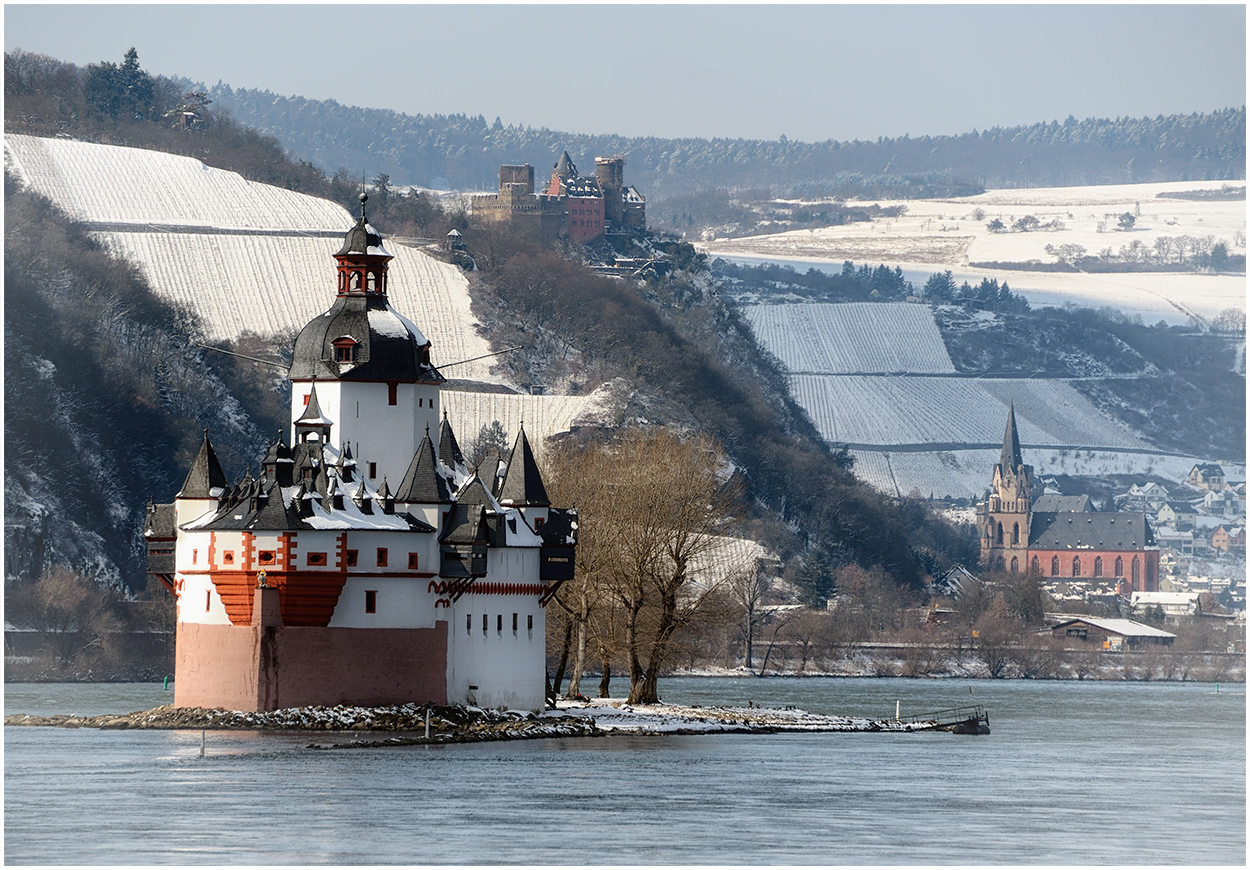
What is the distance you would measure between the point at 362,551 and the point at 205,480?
7.42 meters

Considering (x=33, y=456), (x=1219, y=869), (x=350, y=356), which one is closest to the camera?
(x=1219, y=869)

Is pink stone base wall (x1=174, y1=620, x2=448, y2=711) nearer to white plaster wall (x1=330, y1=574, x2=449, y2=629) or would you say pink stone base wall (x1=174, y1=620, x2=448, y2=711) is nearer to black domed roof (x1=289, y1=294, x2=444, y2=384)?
white plaster wall (x1=330, y1=574, x2=449, y2=629)

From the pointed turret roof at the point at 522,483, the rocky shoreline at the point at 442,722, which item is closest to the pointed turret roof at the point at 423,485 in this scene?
the pointed turret roof at the point at 522,483

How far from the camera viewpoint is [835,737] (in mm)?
93125

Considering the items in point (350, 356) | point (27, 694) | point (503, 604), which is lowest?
point (27, 694)

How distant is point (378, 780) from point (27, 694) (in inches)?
1976

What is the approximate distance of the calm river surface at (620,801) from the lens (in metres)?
54.7

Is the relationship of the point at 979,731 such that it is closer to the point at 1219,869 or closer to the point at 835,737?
the point at 835,737

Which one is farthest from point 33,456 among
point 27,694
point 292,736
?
point 292,736

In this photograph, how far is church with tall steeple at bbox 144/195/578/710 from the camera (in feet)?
263

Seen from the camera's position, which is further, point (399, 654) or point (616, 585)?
point (616, 585)

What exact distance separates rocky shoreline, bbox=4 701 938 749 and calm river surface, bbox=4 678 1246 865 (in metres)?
1.32

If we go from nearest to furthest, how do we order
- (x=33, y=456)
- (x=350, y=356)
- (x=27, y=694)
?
1. (x=350, y=356)
2. (x=27, y=694)
3. (x=33, y=456)

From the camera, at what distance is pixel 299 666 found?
265 feet
